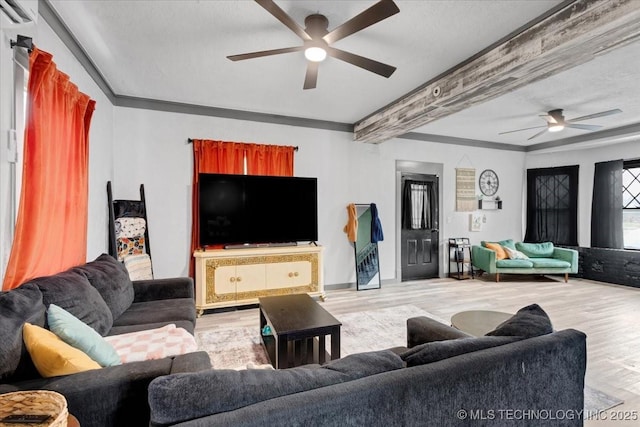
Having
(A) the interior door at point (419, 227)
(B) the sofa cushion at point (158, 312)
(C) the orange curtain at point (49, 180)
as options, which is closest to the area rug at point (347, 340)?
(B) the sofa cushion at point (158, 312)

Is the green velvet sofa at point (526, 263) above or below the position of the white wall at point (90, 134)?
below

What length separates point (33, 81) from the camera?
1.86 m

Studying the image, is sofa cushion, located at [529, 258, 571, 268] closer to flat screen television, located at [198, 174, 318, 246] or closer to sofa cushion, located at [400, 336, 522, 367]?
flat screen television, located at [198, 174, 318, 246]

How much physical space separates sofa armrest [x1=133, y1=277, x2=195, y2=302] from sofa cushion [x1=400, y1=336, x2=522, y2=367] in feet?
8.04

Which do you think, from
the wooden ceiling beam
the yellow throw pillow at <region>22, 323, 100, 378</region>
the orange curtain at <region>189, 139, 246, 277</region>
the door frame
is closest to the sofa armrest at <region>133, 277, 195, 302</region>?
the orange curtain at <region>189, 139, 246, 277</region>

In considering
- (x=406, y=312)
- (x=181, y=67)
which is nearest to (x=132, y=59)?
(x=181, y=67)

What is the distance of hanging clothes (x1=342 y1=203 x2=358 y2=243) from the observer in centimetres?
497

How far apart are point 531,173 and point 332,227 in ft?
16.0

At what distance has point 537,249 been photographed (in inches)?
239

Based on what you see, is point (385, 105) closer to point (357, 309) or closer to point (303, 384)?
point (357, 309)

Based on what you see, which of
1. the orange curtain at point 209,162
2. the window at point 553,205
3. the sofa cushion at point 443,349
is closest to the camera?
the sofa cushion at point 443,349

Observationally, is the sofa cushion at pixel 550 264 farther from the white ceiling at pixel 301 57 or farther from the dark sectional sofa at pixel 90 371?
the dark sectional sofa at pixel 90 371

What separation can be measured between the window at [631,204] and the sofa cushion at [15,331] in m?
8.00

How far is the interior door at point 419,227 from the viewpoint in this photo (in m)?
5.61
